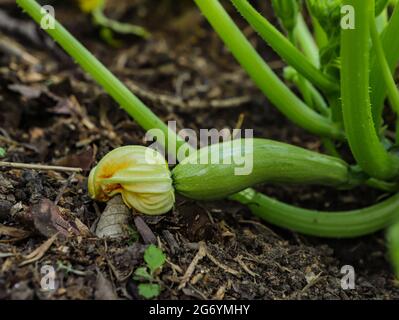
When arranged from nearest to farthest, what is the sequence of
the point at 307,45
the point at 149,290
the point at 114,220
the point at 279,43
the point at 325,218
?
the point at 149,290
the point at 114,220
the point at 279,43
the point at 325,218
the point at 307,45

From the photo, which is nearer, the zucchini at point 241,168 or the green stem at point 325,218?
the zucchini at point 241,168

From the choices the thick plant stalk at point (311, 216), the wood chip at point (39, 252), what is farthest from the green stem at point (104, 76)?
the wood chip at point (39, 252)

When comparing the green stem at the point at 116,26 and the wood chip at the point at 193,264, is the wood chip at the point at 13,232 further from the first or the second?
the green stem at the point at 116,26

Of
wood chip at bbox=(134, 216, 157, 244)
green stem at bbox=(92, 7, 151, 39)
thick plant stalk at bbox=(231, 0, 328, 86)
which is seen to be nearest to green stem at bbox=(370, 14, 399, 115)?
thick plant stalk at bbox=(231, 0, 328, 86)

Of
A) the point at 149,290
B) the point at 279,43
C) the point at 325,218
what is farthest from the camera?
the point at 325,218

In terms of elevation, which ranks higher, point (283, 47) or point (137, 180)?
point (283, 47)

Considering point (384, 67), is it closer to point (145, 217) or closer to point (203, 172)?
point (203, 172)

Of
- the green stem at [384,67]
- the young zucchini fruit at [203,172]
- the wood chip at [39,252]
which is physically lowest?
the wood chip at [39,252]

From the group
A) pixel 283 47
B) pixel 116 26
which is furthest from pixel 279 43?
pixel 116 26
